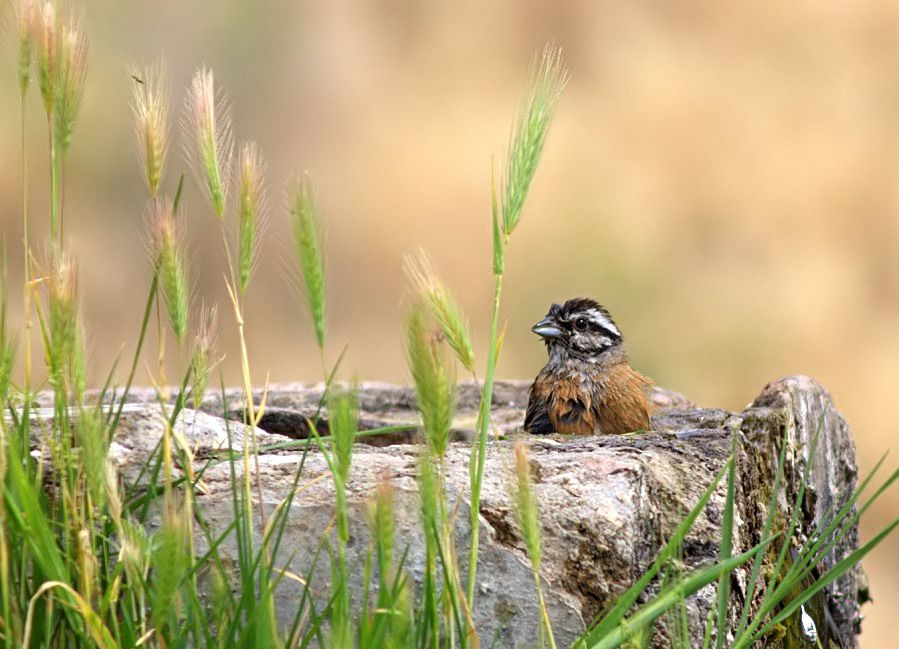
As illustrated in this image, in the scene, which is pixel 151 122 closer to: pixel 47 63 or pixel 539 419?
pixel 47 63

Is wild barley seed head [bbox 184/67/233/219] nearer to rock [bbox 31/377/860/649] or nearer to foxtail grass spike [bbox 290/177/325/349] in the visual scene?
foxtail grass spike [bbox 290/177/325/349]

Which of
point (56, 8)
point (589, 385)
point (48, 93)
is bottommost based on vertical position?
point (589, 385)

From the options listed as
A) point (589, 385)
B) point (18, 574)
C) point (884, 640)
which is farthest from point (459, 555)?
point (884, 640)

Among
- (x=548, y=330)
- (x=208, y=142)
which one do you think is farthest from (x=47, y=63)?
(x=548, y=330)

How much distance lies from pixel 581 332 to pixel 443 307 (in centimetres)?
271

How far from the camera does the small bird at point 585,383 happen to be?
437cm

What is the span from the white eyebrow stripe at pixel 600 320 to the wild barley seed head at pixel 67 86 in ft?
8.96

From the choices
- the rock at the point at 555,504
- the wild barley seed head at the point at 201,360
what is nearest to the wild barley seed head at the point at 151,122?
the wild barley seed head at the point at 201,360

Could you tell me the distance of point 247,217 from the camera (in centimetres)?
221

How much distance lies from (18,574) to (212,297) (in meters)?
5.41

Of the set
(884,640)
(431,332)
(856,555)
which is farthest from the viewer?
(884,640)

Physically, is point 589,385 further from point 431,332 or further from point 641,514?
point 431,332

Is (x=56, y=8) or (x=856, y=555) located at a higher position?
(x=56, y=8)

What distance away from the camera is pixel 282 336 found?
7.44m
